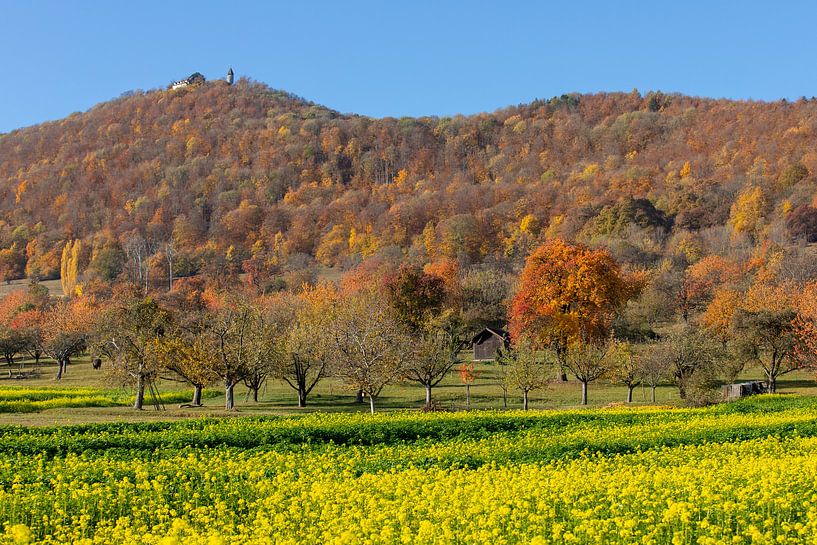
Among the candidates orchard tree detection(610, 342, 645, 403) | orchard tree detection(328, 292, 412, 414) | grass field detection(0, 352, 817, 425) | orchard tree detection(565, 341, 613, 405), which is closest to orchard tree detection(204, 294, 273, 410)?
grass field detection(0, 352, 817, 425)

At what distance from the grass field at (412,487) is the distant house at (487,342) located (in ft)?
158

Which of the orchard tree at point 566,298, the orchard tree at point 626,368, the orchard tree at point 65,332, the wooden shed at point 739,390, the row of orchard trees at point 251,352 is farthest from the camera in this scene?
the orchard tree at point 65,332

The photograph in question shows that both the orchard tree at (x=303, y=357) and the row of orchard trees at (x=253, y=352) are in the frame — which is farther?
the orchard tree at (x=303, y=357)

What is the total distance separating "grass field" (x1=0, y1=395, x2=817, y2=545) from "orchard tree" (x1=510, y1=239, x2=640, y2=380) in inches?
1335

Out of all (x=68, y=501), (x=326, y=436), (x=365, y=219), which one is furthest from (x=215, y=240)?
(x=68, y=501)

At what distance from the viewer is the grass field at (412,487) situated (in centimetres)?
988

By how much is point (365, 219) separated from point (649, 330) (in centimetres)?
10133

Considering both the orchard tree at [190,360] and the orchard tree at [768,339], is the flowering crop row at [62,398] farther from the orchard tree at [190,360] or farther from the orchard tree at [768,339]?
the orchard tree at [768,339]

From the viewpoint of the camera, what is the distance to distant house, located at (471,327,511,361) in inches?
2936

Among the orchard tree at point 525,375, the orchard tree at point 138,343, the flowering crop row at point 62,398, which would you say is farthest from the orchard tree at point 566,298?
the orchard tree at point 138,343

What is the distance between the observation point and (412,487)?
13133mm

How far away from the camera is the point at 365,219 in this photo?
171m

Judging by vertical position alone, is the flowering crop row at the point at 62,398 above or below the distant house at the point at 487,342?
below

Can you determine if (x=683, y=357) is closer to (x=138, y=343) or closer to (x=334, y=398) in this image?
(x=334, y=398)
